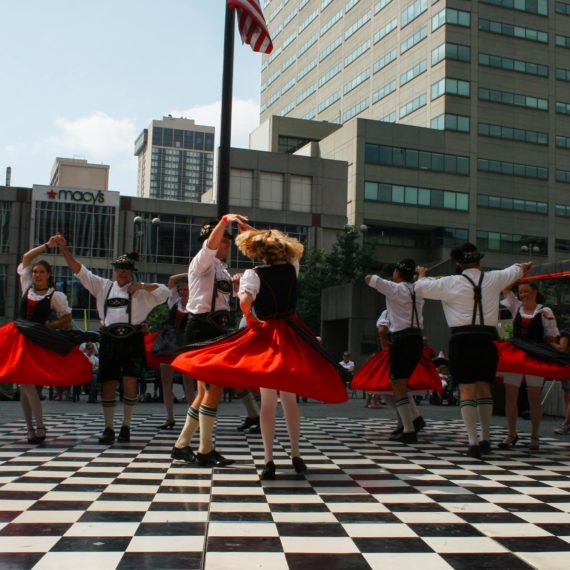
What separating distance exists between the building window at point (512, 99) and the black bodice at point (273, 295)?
210 feet

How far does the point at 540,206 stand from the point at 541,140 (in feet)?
20.1

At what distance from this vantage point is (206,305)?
6.61m

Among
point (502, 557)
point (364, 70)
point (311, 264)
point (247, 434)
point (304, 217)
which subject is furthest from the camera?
point (364, 70)

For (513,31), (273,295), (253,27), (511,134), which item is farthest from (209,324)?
(513,31)

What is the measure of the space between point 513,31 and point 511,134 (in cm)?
924

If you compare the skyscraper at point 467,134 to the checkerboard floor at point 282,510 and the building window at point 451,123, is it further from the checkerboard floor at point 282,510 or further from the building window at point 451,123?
the checkerboard floor at point 282,510

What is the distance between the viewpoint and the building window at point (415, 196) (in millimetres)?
63344

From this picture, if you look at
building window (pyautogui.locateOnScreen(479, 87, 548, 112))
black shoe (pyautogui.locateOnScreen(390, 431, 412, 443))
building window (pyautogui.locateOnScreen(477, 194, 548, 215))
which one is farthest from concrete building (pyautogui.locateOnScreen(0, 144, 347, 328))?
black shoe (pyautogui.locateOnScreen(390, 431, 412, 443))

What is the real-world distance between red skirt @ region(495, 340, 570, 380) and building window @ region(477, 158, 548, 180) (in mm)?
60539

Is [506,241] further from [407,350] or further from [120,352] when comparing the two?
[120,352]

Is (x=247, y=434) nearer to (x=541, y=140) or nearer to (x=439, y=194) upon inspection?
(x=439, y=194)

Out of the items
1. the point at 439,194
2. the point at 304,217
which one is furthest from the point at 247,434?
the point at 439,194

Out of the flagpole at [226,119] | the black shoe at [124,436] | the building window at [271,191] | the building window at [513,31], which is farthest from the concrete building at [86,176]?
the black shoe at [124,436]

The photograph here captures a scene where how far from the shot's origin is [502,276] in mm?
7156
